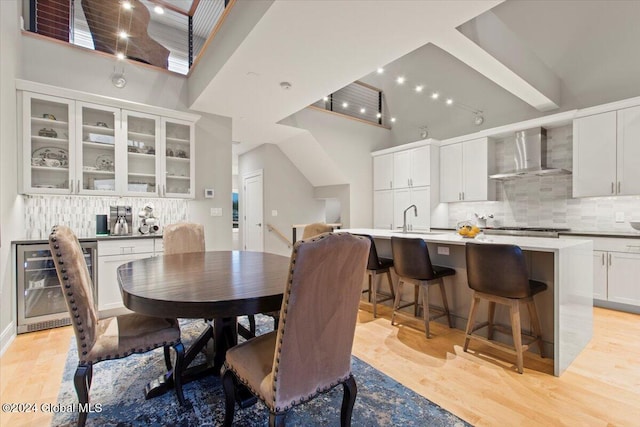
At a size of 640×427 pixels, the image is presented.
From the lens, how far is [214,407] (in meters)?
1.75

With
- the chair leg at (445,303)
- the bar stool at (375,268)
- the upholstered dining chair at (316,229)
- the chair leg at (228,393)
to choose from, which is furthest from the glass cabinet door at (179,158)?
the chair leg at (445,303)

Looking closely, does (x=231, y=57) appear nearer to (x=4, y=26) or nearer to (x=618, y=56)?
(x=4, y=26)

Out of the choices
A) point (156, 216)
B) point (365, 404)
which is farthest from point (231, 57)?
point (365, 404)

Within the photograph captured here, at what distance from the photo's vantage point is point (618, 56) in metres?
3.90

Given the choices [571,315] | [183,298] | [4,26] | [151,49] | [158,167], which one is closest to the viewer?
[183,298]

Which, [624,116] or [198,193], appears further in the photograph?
[198,193]

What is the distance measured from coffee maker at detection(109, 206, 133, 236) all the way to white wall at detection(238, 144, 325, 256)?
111 inches

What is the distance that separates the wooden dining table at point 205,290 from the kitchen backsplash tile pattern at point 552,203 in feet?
14.3

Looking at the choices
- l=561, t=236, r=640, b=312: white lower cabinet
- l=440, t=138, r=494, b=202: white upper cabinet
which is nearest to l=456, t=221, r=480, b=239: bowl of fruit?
l=561, t=236, r=640, b=312: white lower cabinet

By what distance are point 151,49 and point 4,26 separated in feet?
5.34

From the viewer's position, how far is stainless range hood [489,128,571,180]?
4340 millimetres

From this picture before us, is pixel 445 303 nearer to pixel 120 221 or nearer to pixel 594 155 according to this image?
pixel 594 155

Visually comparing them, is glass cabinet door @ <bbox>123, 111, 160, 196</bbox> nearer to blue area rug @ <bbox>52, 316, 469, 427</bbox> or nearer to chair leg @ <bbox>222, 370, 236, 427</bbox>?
blue area rug @ <bbox>52, 316, 469, 427</bbox>

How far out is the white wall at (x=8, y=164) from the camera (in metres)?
2.57
